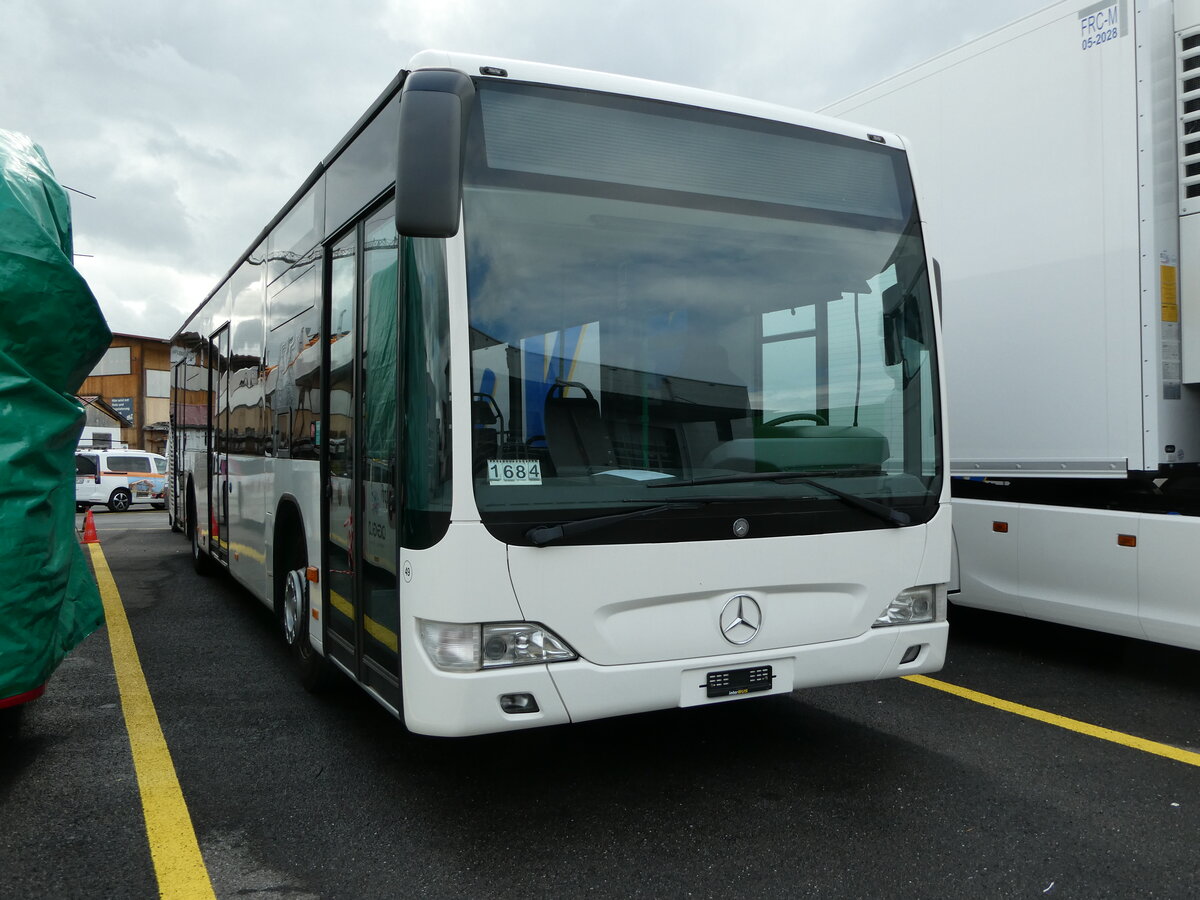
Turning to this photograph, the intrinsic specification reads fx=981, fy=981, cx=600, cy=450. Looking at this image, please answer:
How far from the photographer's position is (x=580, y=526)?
3.30 metres

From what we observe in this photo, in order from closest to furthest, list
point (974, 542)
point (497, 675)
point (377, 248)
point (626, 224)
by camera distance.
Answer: point (497, 675), point (626, 224), point (377, 248), point (974, 542)

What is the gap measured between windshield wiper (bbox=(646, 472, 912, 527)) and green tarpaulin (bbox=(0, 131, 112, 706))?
2.26 metres

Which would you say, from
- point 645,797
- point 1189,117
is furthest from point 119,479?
point 1189,117

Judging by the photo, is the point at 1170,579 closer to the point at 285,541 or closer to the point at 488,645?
the point at 488,645

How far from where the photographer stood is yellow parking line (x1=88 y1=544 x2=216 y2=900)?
3146 mm

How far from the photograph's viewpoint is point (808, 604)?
3756 mm

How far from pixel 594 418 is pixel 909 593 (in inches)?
61.4

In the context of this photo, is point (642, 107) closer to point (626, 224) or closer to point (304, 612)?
point (626, 224)

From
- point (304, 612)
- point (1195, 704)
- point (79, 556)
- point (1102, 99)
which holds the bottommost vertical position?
point (1195, 704)

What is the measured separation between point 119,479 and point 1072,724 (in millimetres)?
28607

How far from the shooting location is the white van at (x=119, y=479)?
89.0ft

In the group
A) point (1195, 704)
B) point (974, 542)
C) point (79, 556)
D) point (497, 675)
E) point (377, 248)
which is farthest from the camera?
point (974, 542)

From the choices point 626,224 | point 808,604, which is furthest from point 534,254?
point 808,604

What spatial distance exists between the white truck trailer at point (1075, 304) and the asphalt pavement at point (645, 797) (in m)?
0.69
